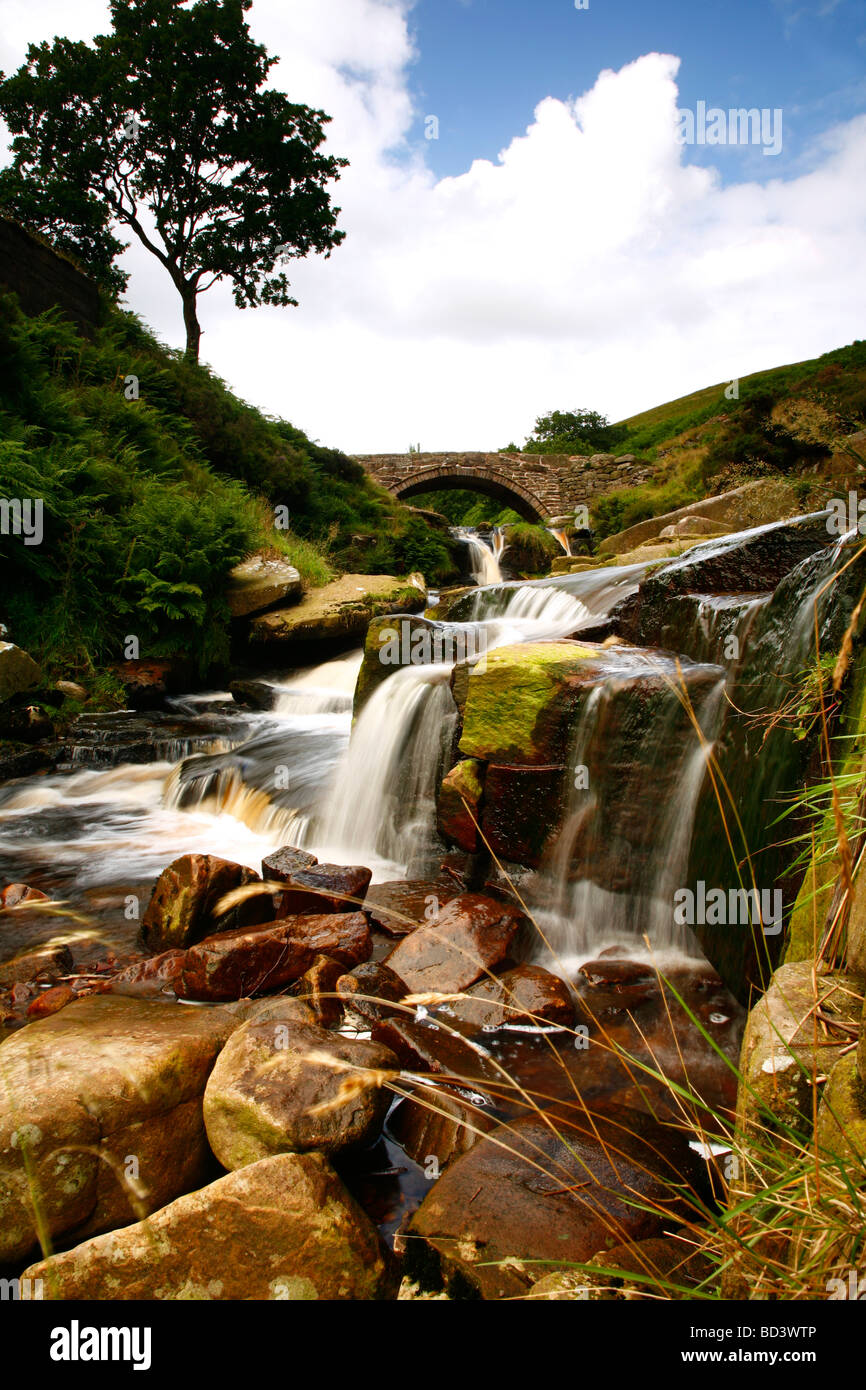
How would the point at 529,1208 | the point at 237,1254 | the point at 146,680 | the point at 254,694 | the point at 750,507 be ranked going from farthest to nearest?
1. the point at 750,507
2. the point at 254,694
3. the point at 146,680
4. the point at 529,1208
5. the point at 237,1254

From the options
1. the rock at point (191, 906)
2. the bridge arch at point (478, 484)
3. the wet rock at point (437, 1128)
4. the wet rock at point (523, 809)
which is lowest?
the wet rock at point (437, 1128)

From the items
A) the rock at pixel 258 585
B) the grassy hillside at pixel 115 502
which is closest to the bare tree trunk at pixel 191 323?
the grassy hillside at pixel 115 502

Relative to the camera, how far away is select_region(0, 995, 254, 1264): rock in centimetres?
220

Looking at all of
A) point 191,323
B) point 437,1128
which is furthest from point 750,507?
point 191,323

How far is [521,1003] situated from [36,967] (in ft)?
9.38

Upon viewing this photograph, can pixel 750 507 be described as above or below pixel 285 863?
above

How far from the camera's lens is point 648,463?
27.8 meters

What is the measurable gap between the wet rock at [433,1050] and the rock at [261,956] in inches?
25.0

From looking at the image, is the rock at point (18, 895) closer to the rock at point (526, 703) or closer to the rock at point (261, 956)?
the rock at point (261, 956)

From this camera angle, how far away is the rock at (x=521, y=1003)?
346 cm

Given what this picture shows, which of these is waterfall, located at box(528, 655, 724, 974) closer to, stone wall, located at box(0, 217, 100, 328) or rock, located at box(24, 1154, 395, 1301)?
rock, located at box(24, 1154, 395, 1301)

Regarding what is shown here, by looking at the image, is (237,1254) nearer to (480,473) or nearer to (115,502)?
(115,502)

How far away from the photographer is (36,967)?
3.88 meters

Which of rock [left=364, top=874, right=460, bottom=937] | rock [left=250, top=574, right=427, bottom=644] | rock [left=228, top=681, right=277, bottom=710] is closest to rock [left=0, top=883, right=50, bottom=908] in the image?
rock [left=364, top=874, right=460, bottom=937]
